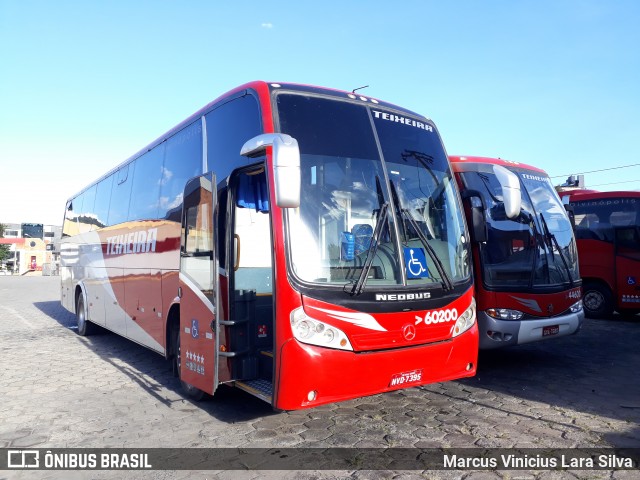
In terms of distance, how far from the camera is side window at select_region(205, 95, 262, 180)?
529 centimetres

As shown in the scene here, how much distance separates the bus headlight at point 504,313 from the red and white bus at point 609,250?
246 inches

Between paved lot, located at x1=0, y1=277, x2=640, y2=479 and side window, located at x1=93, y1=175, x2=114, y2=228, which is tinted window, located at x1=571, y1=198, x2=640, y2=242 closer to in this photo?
paved lot, located at x1=0, y1=277, x2=640, y2=479

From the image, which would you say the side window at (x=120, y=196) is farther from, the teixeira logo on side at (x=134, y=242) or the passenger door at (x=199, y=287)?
the passenger door at (x=199, y=287)

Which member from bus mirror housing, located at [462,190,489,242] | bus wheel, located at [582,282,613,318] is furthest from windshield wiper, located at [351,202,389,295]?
bus wheel, located at [582,282,613,318]

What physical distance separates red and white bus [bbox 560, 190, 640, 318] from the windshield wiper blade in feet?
28.7

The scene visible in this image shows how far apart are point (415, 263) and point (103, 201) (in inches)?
307

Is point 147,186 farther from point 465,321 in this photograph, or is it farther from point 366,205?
A: point 465,321

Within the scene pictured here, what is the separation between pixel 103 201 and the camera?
10.7 meters

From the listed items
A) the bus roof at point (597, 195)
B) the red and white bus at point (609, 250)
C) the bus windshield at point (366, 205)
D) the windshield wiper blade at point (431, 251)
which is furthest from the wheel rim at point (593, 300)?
the windshield wiper blade at point (431, 251)

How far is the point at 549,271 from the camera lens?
790cm

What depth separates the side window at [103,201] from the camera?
1036cm

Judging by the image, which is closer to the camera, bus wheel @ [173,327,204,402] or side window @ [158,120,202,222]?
bus wheel @ [173,327,204,402]

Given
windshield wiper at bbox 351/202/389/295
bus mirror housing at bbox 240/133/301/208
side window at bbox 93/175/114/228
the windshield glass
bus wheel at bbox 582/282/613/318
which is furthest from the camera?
bus wheel at bbox 582/282/613/318

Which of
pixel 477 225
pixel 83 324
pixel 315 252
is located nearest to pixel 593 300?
pixel 477 225
